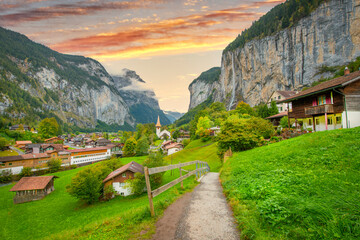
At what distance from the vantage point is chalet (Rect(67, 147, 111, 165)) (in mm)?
74794

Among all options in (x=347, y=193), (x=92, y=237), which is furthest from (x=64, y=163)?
(x=347, y=193)

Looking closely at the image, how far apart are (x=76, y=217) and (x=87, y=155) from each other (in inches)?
2378

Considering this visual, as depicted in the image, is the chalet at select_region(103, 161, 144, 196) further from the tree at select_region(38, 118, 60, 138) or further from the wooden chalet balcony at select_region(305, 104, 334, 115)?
the tree at select_region(38, 118, 60, 138)

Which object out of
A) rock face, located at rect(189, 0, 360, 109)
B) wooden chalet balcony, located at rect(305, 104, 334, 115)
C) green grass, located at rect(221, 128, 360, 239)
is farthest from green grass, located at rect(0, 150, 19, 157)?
rock face, located at rect(189, 0, 360, 109)

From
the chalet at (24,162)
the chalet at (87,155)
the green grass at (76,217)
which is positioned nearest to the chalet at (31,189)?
the green grass at (76,217)

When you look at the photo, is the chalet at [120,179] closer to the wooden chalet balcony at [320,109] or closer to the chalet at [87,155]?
the wooden chalet balcony at [320,109]

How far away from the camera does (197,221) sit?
5684mm

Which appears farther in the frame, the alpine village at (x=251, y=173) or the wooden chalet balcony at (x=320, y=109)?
the wooden chalet balcony at (x=320, y=109)

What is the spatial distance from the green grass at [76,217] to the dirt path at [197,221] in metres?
0.42

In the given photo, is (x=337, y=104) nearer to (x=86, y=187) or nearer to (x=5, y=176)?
(x=86, y=187)

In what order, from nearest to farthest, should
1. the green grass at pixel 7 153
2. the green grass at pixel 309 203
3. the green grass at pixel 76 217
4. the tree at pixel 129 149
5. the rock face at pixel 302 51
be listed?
the green grass at pixel 309 203
the green grass at pixel 76 217
the green grass at pixel 7 153
the rock face at pixel 302 51
the tree at pixel 129 149

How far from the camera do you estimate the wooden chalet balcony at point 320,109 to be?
21641mm

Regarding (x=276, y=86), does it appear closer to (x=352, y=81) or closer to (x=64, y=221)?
(x=352, y=81)

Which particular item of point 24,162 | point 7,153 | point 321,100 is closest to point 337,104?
point 321,100
